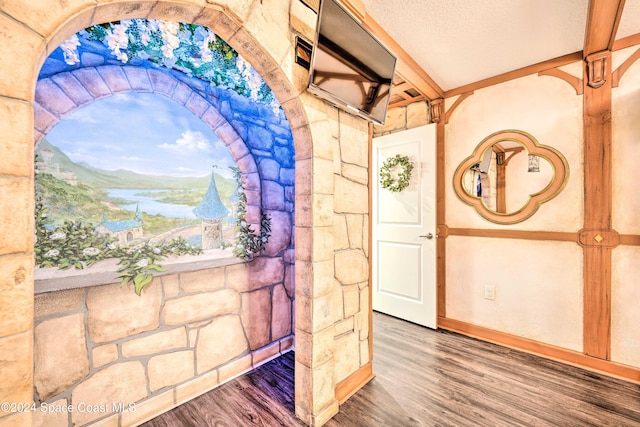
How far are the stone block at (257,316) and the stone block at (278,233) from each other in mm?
333

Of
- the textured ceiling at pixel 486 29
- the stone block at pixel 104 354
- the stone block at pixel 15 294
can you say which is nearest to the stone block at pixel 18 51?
the stone block at pixel 15 294

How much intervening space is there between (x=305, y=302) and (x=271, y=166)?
1204mm

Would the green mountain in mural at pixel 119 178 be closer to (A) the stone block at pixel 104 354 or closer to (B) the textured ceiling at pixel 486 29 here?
(A) the stone block at pixel 104 354

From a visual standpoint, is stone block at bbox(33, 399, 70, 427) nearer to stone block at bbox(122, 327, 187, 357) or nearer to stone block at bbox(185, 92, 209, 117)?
stone block at bbox(122, 327, 187, 357)

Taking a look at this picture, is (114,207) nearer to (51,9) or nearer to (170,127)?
(170,127)

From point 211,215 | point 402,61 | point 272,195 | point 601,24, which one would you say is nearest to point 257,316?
point 211,215

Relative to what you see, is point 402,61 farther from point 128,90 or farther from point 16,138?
point 16,138

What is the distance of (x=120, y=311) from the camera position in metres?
1.44

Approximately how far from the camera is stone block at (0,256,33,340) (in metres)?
0.62

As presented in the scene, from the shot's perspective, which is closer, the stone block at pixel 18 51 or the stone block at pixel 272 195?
the stone block at pixel 18 51

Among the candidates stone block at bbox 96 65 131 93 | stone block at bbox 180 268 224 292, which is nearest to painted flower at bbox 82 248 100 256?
stone block at bbox 180 268 224 292

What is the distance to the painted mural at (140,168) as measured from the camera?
1.26 metres

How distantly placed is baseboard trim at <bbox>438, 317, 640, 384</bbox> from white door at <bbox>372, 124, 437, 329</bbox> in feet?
0.83

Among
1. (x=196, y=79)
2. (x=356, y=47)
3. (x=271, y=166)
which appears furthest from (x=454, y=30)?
(x=196, y=79)
